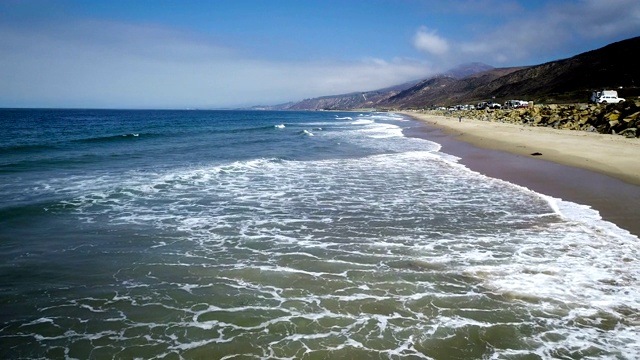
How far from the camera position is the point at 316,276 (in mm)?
7488

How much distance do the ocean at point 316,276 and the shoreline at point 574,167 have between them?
1021 millimetres

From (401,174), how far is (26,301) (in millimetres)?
15468

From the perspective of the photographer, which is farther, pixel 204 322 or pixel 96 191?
pixel 96 191

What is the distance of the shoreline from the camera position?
39.8ft

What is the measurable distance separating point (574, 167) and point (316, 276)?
55.5ft

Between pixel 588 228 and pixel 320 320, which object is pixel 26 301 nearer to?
pixel 320 320

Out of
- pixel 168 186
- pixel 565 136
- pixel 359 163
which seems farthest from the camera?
pixel 565 136

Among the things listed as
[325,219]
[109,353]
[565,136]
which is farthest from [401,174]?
[565,136]

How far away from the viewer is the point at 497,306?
20.4 feet

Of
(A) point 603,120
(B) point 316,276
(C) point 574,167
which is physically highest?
(A) point 603,120

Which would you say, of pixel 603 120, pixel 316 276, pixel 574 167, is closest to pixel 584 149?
pixel 574 167

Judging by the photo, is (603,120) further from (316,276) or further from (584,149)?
(316,276)

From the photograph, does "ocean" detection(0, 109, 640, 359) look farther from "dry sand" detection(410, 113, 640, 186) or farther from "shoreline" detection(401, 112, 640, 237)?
"dry sand" detection(410, 113, 640, 186)

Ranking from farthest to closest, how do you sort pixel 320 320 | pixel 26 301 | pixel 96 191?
pixel 96 191 < pixel 26 301 < pixel 320 320
